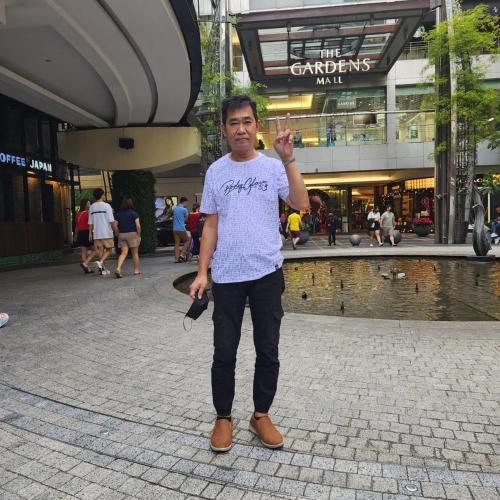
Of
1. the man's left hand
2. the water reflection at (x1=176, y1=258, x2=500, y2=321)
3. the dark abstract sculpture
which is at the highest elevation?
the man's left hand

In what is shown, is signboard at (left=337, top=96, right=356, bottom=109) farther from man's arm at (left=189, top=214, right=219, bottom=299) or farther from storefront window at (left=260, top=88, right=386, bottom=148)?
man's arm at (left=189, top=214, right=219, bottom=299)

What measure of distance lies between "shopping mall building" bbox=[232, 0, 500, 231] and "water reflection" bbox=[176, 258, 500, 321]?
50.9ft

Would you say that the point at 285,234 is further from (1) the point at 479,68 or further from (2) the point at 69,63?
(2) the point at 69,63

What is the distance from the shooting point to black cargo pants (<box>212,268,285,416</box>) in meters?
2.65

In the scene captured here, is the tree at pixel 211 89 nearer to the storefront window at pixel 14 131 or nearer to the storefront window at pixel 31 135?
the storefront window at pixel 31 135

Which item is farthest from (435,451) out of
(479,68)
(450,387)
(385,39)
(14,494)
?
(385,39)

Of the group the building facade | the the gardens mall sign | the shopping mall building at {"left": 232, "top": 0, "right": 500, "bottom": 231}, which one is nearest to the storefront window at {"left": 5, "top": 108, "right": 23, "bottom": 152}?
the building facade

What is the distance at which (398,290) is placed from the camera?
27.1 ft

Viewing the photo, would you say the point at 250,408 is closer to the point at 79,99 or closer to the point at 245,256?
the point at 245,256

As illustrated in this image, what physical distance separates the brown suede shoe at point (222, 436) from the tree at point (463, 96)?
60.1 feet

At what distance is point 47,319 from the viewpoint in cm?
613

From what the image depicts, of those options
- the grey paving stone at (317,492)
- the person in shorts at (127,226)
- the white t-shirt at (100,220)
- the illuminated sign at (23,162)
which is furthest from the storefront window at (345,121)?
the grey paving stone at (317,492)

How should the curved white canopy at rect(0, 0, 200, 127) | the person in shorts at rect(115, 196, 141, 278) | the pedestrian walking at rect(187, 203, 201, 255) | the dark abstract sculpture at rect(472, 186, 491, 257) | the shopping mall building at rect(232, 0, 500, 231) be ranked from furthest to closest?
1. the shopping mall building at rect(232, 0, 500, 231)
2. the dark abstract sculpture at rect(472, 186, 491, 257)
3. the pedestrian walking at rect(187, 203, 201, 255)
4. the person in shorts at rect(115, 196, 141, 278)
5. the curved white canopy at rect(0, 0, 200, 127)

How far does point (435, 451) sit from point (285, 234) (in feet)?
71.7
